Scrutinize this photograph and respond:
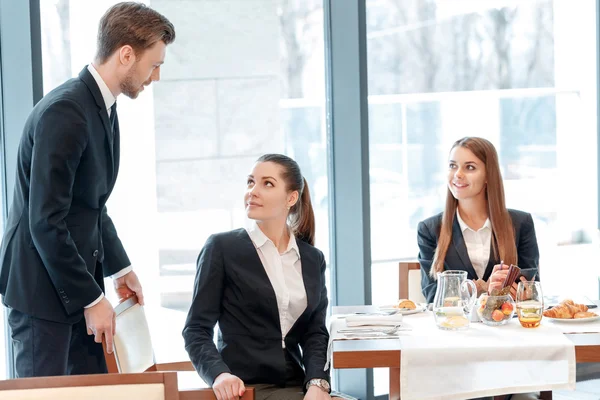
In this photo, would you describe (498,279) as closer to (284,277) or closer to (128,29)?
(284,277)

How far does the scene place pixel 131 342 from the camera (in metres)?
2.32

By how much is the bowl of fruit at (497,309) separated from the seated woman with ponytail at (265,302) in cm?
47

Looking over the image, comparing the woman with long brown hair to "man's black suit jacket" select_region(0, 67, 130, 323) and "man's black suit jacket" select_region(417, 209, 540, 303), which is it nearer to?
"man's black suit jacket" select_region(417, 209, 540, 303)

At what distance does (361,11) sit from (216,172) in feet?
2.89

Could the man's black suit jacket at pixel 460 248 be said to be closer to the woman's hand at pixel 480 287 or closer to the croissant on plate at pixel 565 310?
the woman's hand at pixel 480 287

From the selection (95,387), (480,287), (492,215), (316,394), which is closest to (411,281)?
→ (492,215)

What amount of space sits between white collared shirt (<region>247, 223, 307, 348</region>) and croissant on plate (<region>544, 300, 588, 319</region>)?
71cm

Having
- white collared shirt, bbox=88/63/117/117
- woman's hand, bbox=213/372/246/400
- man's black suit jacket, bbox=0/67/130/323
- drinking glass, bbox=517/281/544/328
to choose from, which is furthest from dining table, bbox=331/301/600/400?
white collared shirt, bbox=88/63/117/117

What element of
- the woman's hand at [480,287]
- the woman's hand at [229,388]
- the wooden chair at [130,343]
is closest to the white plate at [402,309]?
the woman's hand at [480,287]

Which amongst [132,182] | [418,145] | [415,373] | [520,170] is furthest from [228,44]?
[415,373]

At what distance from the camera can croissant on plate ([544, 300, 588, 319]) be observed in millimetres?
2318

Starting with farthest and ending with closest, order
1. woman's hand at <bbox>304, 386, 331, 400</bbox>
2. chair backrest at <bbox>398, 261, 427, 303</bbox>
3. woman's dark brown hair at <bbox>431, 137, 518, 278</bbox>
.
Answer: chair backrest at <bbox>398, 261, 427, 303</bbox> < woman's dark brown hair at <bbox>431, 137, 518, 278</bbox> < woman's hand at <bbox>304, 386, 331, 400</bbox>

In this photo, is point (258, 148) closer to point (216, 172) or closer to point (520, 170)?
point (216, 172)

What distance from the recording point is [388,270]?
11.7ft
